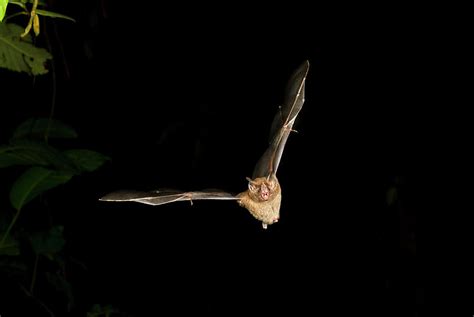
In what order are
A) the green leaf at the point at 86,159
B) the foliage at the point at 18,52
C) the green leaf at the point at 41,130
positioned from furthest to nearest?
the green leaf at the point at 41,130 → the green leaf at the point at 86,159 → the foliage at the point at 18,52

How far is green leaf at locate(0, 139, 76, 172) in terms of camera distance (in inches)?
58.1

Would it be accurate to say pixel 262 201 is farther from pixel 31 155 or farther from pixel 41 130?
pixel 41 130

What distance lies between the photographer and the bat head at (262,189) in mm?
811

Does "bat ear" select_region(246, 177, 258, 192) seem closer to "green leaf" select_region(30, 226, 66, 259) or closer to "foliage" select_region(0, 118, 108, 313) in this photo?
"foliage" select_region(0, 118, 108, 313)

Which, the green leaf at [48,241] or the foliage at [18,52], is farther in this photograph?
the green leaf at [48,241]

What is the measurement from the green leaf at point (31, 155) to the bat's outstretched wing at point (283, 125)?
696 millimetres

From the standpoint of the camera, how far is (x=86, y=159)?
1.65 metres

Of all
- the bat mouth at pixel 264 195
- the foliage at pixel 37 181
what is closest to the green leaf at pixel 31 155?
the foliage at pixel 37 181

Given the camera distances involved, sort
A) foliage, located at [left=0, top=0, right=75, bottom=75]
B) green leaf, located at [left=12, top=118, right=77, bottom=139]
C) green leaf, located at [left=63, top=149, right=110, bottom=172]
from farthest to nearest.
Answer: green leaf, located at [left=12, top=118, right=77, bottom=139] < green leaf, located at [left=63, top=149, right=110, bottom=172] < foliage, located at [left=0, top=0, right=75, bottom=75]

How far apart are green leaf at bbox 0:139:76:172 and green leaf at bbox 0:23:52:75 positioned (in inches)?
6.4

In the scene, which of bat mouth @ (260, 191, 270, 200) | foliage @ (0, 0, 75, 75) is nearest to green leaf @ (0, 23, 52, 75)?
foliage @ (0, 0, 75, 75)

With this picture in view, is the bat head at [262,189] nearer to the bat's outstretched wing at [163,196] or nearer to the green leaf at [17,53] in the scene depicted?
the bat's outstretched wing at [163,196]

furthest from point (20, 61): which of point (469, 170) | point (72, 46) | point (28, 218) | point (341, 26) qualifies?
point (469, 170)

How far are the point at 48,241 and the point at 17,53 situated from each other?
53 cm
